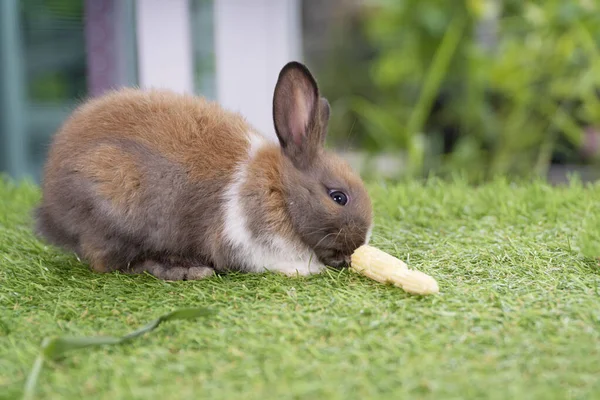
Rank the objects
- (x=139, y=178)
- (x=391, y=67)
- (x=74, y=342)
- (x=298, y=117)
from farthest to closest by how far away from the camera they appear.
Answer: (x=391, y=67), (x=298, y=117), (x=139, y=178), (x=74, y=342)

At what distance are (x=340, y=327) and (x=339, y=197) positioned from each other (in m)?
0.71

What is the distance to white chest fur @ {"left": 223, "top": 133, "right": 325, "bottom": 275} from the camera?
218 cm

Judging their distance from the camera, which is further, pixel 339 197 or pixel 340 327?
pixel 339 197

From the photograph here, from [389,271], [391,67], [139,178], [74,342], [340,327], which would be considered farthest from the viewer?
[391,67]

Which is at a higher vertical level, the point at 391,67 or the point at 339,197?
the point at 391,67

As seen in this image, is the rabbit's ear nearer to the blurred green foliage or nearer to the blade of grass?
the blade of grass

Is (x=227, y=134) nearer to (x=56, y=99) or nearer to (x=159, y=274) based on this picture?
(x=159, y=274)

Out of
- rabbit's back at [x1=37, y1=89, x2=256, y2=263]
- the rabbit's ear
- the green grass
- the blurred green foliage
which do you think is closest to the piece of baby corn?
the green grass

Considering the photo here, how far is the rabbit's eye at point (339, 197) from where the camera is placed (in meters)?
2.21

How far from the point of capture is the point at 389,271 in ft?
6.25

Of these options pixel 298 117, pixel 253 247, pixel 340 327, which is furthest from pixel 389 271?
pixel 298 117

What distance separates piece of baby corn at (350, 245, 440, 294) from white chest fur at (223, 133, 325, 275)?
0.53 ft

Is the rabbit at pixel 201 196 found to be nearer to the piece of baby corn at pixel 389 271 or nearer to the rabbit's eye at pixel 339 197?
the rabbit's eye at pixel 339 197

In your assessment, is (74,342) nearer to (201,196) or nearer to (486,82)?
(201,196)
